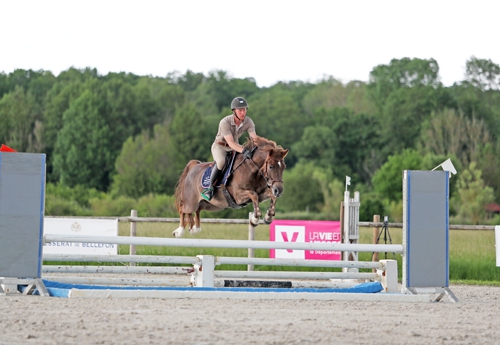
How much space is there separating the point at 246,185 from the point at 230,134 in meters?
0.55

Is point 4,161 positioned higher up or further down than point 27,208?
higher up

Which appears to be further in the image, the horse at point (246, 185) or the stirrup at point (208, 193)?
the stirrup at point (208, 193)

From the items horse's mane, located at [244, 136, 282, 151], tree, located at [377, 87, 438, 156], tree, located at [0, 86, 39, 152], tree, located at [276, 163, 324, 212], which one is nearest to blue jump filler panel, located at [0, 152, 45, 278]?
horse's mane, located at [244, 136, 282, 151]

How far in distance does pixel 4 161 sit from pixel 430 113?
45540mm

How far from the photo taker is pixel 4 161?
6.79 meters

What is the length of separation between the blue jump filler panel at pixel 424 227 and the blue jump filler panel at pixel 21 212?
3.49 metres

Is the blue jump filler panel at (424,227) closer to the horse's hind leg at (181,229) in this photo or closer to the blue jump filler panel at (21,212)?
the horse's hind leg at (181,229)

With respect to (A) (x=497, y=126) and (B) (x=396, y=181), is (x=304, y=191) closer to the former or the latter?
(B) (x=396, y=181)

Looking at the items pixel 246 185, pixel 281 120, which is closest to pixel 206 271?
pixel 246 185

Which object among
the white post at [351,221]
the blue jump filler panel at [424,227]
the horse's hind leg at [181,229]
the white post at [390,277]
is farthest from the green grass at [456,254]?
the blue jump filler panel at [424,227]

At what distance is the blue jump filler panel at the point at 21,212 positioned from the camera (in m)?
6.78

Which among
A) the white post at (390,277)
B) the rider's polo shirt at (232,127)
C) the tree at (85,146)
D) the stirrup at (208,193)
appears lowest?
the white post at (390,277)

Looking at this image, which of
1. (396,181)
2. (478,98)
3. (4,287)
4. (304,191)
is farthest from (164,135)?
(4,287)

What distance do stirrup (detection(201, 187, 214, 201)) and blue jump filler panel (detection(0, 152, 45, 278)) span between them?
1.83m
